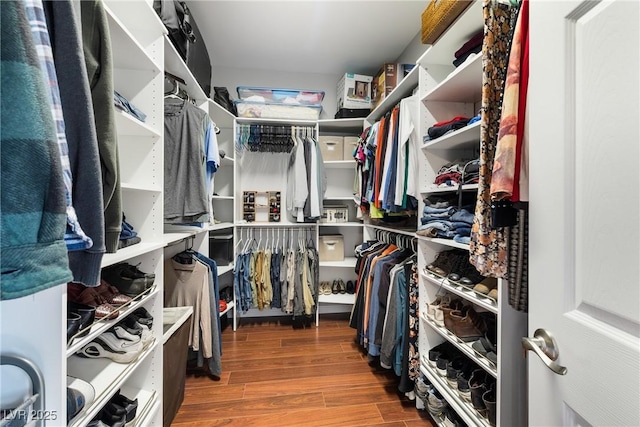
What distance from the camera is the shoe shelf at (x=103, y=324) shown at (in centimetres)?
75

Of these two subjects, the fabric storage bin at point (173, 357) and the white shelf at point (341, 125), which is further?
the white shelf at point (341, 125)

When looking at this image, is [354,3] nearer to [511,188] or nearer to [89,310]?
[511,188]

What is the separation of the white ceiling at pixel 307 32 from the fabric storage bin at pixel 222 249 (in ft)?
5.84

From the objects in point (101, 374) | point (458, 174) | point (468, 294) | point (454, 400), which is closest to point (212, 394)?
point (101, 374)

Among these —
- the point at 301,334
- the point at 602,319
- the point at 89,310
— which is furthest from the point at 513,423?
the point at 301,334

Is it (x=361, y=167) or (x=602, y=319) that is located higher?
(x=361, y=167)

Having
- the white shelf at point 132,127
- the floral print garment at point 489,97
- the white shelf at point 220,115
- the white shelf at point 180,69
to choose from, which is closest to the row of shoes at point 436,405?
the floral print garment at point 489,97

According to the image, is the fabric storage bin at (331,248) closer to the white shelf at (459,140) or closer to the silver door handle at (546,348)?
the white shelf at (459,140)

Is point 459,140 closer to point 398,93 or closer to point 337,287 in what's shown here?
point 398,93

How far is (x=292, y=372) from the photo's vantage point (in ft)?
6.14

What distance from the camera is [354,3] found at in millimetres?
1789

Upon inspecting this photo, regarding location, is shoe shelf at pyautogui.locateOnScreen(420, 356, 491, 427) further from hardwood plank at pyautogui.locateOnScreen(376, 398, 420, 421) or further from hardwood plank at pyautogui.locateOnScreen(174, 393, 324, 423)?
hardwood plank at pyautogui.locateOnScreen(174, 393, 324, 423)

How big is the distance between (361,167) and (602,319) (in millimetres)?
1932

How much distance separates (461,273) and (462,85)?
0.98 meters
